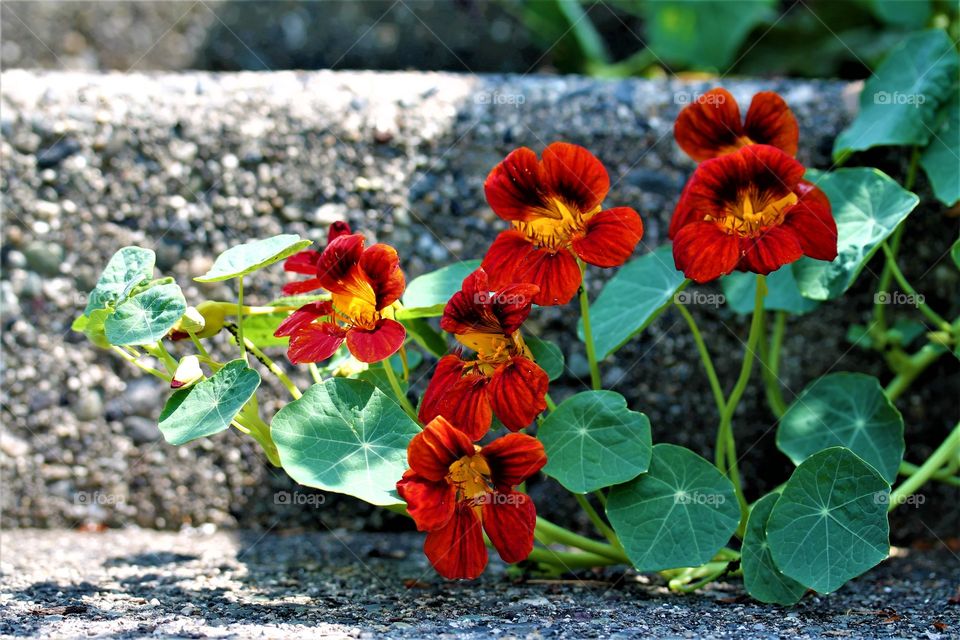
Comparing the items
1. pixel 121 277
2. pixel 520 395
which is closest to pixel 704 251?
pixel 520 395

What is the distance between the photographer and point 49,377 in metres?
1.58

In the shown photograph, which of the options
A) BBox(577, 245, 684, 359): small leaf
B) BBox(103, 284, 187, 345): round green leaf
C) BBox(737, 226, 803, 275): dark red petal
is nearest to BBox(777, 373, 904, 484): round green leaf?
BBox(577, 245, 684, 359): small leaf

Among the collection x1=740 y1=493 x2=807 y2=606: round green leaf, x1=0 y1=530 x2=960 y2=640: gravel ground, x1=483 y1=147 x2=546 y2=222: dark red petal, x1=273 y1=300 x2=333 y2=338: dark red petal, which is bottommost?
x1=0 y1=530 x2=960 y2=640: gravel ground

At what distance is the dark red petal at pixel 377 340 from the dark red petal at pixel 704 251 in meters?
0.35

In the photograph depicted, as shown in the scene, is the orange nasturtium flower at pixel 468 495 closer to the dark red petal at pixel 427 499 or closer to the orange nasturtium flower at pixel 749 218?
the dark red petal at pixel 427 499

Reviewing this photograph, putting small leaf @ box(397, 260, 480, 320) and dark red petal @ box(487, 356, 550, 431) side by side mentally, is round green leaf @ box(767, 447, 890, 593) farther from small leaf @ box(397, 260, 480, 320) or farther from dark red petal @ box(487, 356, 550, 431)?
small leaf @ box(397, 260, 480, 320)

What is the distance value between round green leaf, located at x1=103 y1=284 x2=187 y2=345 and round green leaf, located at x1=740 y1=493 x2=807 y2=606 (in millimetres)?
754

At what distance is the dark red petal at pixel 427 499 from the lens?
98 centimetres

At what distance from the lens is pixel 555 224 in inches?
45.7

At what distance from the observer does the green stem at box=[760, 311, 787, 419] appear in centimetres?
150

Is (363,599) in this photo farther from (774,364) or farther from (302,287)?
(774,364)

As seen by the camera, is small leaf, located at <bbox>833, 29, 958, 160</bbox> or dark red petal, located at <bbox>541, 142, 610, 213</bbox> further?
small leaf, located at <bbox>833, 29, 958, 160</bbox>

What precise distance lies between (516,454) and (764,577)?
15.1 inches

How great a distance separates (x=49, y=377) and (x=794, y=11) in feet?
6.63
